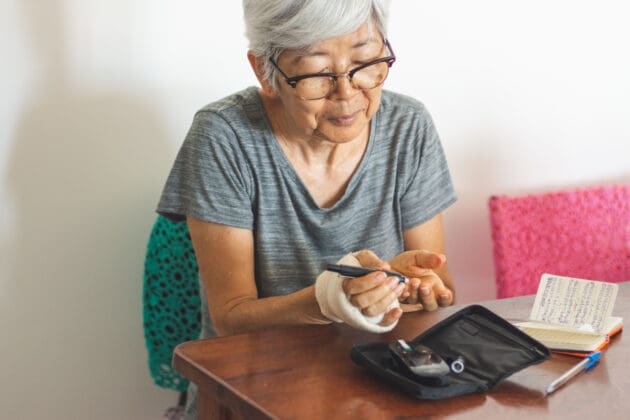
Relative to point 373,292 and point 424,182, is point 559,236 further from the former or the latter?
point 373,292

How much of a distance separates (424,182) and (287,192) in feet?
0.97

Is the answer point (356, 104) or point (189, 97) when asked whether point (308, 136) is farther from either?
point (189, 97)

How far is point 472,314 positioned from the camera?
4.59 ft

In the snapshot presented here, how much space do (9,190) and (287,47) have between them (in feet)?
2.37

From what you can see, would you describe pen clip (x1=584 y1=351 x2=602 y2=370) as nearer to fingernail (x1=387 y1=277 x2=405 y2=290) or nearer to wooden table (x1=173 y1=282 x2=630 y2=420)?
wooden table (x1=173 y1=282 x2=630 y2=420)

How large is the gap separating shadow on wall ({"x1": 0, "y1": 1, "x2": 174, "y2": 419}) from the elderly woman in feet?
1.04

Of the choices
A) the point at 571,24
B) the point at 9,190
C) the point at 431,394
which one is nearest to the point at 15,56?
the point at 9,190

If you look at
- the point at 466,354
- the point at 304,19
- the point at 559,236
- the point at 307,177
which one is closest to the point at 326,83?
the point at 304,19

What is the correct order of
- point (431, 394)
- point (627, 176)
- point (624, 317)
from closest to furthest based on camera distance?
point (431, 394) → point (624, 317) → point (627, 176)

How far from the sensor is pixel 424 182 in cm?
186

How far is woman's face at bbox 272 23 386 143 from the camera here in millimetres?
1578

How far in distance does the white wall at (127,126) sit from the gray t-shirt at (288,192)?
0.95 feet

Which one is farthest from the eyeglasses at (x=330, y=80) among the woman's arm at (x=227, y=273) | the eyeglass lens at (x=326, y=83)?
the woman's arm at (x=227, y=273)

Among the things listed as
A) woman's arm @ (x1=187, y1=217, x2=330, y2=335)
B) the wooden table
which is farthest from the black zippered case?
woman's arm @ (x1=187, y1=217, x2=330, y2=335)
